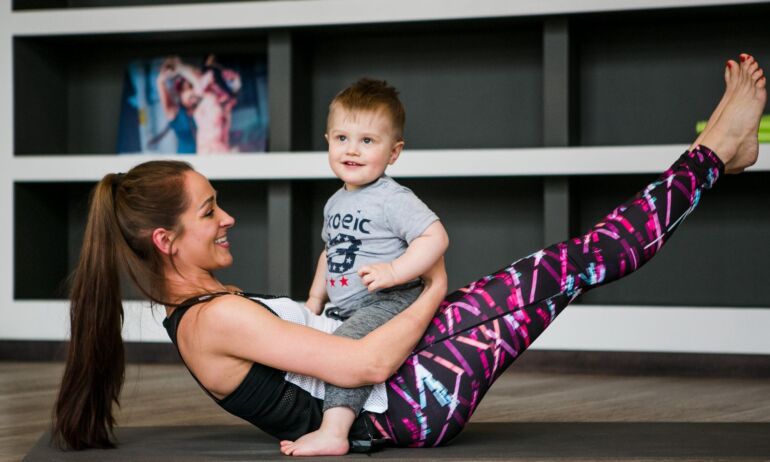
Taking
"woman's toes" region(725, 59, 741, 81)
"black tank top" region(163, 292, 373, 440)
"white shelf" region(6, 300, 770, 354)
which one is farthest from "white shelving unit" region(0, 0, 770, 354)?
"black tank top" region(163, 292, 373, 440)

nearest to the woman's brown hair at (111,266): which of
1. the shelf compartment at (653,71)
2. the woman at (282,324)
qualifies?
the woman at (282,324)

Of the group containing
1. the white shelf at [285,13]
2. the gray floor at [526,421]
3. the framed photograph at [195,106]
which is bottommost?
the gray floor at [526,421]

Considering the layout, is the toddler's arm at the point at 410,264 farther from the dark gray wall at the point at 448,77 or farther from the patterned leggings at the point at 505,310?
the dark gray wall at the point at 448,77

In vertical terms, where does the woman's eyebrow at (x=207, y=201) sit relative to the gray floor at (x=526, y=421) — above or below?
above

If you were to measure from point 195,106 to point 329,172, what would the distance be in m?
0.73

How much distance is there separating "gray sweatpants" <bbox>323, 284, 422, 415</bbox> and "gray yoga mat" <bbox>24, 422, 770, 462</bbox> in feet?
0.32

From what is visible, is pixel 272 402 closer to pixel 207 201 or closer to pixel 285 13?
pixel 207 201

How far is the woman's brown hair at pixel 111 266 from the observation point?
5.27ft

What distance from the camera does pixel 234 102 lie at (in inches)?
139

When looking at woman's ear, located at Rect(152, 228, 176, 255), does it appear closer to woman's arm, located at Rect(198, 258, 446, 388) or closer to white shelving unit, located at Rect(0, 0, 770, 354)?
woman's arm, located at Rect(198, 258, 446, 388)

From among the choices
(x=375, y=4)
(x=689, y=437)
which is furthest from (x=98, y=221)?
(x=375, y=4)

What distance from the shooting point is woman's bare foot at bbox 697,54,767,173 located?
188 cm

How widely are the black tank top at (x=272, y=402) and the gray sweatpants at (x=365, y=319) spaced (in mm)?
42

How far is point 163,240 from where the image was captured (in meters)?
1.64
